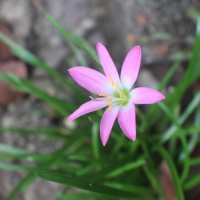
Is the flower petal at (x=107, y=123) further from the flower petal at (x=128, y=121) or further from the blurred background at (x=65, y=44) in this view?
the blurred background at (x=65, y=44)

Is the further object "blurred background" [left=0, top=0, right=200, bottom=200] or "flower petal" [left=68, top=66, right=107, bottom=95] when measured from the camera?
"blurred background" [left=0, top=0, right=200, bottom=200]

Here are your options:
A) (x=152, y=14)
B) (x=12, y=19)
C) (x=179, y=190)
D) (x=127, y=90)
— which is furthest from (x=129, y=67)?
(x=12, y=19)

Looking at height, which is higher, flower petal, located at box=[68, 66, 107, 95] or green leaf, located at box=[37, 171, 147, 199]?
flower petal, located at box=[68, 66, 107, 95]

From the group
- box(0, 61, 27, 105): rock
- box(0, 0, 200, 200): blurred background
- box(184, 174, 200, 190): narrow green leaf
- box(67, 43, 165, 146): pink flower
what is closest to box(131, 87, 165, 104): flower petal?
box(67, 43, 165, 146): pink flower

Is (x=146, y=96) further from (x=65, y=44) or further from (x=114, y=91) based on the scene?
(x=65, y=44)

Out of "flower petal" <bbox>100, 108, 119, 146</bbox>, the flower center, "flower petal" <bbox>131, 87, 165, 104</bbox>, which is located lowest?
"flower petal" <bbox>100, 108, 119, 146</bbox>

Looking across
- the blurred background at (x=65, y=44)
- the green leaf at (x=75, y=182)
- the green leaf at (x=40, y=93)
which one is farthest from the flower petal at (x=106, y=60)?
the blurred background at (x=65, y=44)

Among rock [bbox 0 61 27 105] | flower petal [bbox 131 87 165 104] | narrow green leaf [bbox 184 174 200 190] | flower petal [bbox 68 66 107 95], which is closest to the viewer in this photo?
flower petal [bbox 131 87 165 104]

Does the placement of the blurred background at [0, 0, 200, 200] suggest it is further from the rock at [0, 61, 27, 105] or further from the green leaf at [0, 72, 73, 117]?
the green leaf at [0, 72, 73, 117]
